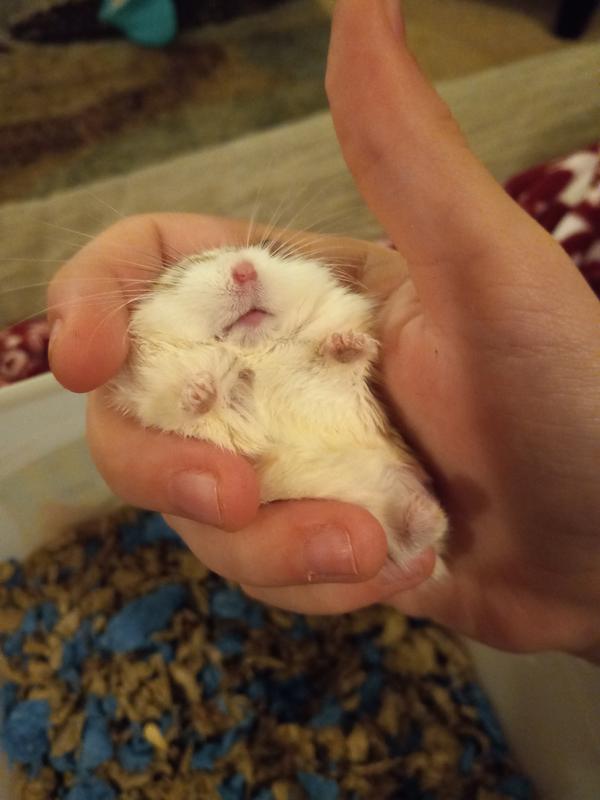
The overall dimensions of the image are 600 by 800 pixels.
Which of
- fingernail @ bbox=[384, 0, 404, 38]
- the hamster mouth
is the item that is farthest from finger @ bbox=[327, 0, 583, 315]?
the hamster mouth

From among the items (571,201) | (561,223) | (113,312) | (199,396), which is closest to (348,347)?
(199,396)

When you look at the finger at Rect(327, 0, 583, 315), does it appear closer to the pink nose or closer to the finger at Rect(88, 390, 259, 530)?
the pink nose

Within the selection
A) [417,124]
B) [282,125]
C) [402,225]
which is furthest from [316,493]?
Answer: [282,125]

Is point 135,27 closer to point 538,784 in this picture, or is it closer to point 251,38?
point 251,38

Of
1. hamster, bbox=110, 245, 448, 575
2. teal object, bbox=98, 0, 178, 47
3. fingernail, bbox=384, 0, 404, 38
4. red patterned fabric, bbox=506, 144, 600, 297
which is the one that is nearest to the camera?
fingernail, bbox=384, 0, 404, 38

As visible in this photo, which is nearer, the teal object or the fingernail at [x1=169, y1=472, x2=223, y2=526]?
the fingernail at [x1=169, y1=472, x2=223, y2=526]

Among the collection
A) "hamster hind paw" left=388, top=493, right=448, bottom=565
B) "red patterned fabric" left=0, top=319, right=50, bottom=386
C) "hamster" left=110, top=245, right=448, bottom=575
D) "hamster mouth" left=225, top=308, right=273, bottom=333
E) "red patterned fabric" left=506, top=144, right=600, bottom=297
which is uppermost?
"red patterned fabric" left=506, top=144, right=600, bottom=297

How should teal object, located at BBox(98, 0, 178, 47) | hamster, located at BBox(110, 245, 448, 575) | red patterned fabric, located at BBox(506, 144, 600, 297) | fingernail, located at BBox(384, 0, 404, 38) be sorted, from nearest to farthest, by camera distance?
fingernail, located at BBox(384, 0, 404, 38) < hamster, located at BBox(110, 245, 448, 575) < red patterned fabric, located at BBox(506, 144, 600, 297) < teal object, located at BBox(98, 0, 178, 47)

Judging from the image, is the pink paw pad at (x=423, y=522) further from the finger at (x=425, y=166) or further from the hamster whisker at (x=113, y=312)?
the hamster whisker at (x=113, y=312)
